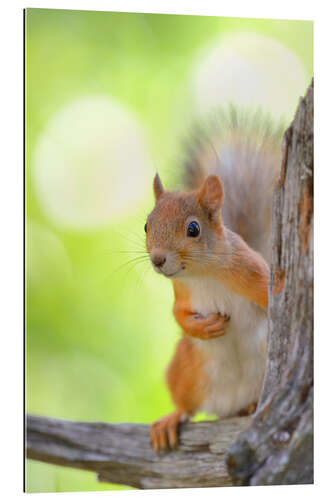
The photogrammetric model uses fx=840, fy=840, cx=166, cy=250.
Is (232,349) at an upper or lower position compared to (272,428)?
upper

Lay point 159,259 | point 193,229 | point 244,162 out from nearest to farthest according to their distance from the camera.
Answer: point 159,259 < point 193,229 < point 244,162

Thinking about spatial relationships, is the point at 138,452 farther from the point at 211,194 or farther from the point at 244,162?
the point at 244,162

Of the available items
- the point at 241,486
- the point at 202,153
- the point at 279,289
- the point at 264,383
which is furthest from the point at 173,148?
the point at 241,486

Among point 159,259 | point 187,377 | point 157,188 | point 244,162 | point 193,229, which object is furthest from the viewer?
point 244,162

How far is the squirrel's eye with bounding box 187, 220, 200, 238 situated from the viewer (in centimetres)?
299

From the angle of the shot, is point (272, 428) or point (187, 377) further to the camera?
point (187, 377)

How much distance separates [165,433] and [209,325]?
478 mm

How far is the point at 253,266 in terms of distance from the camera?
10.2 feet

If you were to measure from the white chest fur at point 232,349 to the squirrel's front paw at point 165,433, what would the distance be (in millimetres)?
135

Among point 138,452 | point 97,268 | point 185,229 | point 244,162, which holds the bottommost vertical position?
point 138,452

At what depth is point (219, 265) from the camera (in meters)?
3.07

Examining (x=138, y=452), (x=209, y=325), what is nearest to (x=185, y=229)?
(x=209, y=325)

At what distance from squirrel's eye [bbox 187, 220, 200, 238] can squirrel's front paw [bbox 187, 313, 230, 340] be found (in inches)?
13.4

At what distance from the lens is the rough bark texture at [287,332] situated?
300 centimetres
